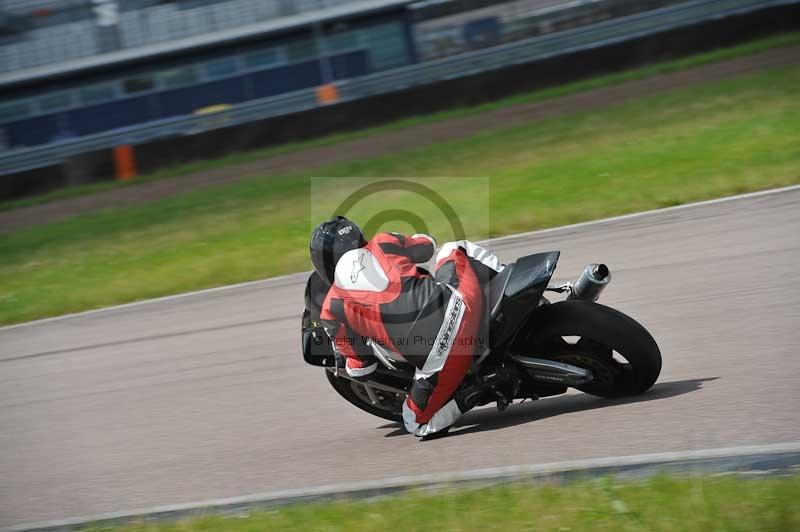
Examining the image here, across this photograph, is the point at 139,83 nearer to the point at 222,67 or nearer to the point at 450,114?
the point at 222,67

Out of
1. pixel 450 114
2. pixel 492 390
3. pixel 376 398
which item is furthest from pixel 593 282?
pixel 450 114

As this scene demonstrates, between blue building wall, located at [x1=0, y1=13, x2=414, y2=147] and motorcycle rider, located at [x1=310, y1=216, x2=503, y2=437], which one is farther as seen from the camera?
blue building wall, located at [x1=0, y1=13, x2=414, y2=147]

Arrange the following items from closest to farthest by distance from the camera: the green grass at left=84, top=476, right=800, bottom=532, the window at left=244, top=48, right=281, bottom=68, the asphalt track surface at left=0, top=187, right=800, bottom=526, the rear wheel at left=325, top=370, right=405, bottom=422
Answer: the green grass at left=84, top=476, right=800, bottom=532
the asphalt track surface at left=0, top=187, right=800, bottom=526
the rear wheel at left=325, top=370, right=405, bottom=422
the window at left=244, top=48, right=281, bottom=68

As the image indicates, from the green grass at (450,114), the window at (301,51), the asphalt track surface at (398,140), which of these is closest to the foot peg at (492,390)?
the asphalt track surface at (398,140)

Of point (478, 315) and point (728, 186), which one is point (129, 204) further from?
point (478, 315)

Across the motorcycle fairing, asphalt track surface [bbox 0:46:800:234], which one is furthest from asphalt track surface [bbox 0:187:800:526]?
asphalt track surface [bbox 0:46:800:234]

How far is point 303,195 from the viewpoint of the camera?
15.0 metres

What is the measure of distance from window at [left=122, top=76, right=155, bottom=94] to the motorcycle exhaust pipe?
95.9 feet

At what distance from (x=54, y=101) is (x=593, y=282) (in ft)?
100

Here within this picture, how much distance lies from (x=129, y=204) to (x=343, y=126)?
5255 millimetres

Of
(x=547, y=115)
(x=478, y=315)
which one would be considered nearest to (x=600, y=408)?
(x=478, y=315)

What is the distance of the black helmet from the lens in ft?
16.4

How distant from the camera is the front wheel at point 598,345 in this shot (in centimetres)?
480

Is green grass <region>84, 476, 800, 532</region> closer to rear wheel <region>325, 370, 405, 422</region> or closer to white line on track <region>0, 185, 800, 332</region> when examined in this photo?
rear wheel <region>325, 370, 405, 422</region>
